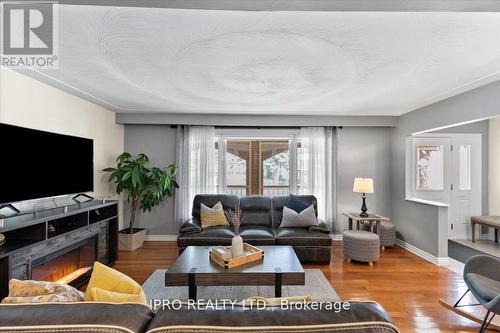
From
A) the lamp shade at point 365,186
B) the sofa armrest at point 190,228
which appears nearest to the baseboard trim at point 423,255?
the lamp shade at point 365,186

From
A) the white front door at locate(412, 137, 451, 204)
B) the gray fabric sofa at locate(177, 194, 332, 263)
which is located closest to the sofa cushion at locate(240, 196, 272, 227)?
the gray fabric sofa at locate(177, 194, 332, 263)

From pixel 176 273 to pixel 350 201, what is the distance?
3864mm

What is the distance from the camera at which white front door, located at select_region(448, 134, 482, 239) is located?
499 cm

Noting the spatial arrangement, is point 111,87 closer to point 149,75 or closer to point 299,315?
point 149,75

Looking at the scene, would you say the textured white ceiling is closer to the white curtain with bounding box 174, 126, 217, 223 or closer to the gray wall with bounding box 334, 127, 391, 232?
the white curtain with bounding box 174, 126, 217, 223

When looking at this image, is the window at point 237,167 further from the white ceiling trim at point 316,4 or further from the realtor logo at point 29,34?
the white ceiling trim at point 316,4

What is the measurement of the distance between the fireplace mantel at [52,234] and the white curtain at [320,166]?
3391 mm

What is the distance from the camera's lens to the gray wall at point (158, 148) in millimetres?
5055

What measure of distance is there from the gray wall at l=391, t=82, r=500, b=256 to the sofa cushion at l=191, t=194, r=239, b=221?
3094 mm

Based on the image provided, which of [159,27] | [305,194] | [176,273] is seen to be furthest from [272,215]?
[159,27]

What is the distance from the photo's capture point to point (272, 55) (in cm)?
230

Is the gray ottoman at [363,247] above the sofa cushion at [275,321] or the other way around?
the other way around

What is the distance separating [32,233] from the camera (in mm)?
2430

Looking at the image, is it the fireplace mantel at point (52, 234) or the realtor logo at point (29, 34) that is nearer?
the realtor logo at point (29, 34)
